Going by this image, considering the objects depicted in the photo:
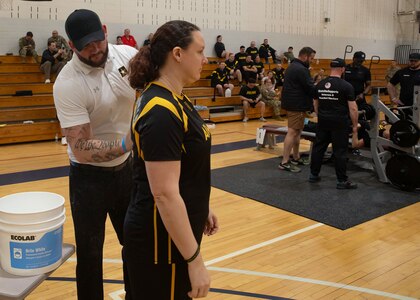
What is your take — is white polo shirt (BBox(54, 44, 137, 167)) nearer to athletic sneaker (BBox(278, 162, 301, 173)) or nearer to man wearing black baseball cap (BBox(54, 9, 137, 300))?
man wearing black baseball cap (BBox(54, 9, 137, 300))

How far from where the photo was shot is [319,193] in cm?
545

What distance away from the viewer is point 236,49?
15.0 m

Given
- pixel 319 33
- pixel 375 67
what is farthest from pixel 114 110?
pixel 375 67

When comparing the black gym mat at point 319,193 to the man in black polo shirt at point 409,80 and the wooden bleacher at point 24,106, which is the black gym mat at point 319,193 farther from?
the wooden bleacher at point 24,106

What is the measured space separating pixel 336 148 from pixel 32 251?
4.46m

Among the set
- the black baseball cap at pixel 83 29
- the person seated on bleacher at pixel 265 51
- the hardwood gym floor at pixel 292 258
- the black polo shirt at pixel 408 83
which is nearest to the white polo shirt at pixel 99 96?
the black baseball cap at pixel 83 29

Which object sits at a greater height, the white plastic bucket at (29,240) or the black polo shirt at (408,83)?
the black polo shirt at (408,83)

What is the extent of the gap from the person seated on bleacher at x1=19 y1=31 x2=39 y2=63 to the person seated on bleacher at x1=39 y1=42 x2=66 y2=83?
15.6 inches

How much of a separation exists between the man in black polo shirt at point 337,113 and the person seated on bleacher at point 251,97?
5994 mm

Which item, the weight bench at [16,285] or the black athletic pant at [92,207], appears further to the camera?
the black athletic pant at [92,207]

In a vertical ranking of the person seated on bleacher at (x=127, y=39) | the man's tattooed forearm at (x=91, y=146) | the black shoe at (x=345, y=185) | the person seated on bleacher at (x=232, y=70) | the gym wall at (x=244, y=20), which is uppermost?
the gym wall at (x=244, y=20)

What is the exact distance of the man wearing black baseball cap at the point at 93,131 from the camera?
209 cm

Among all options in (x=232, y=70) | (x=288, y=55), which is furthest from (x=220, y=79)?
(x=288, y=55)

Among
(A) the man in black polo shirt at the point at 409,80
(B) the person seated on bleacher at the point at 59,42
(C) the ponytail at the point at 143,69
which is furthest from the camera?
(B) the person seated on bleacher at the point at 59,42
